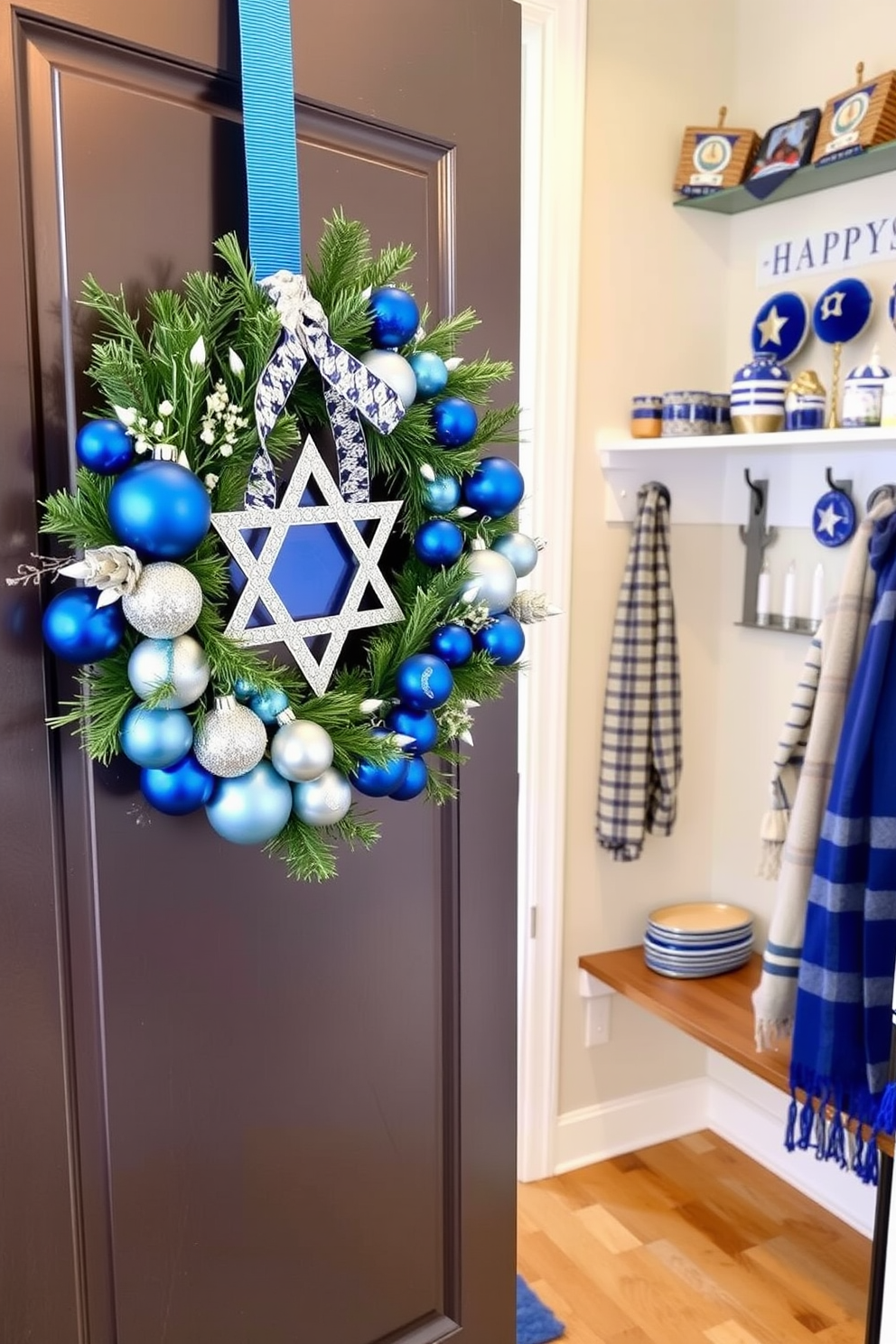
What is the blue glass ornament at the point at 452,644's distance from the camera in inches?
35.3

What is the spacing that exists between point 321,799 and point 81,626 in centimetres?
21

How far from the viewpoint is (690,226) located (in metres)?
2.39

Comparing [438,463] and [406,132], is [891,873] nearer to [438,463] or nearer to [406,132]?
[438,463]

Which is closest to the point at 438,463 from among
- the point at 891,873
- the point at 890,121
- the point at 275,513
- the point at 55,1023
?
the point at 275,513

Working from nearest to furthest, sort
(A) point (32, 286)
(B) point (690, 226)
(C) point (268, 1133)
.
→ (A) point (32, 286)
(C) point (268, 1133)
(B) point (690, 226)

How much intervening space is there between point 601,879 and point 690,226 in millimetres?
Answer: 1421

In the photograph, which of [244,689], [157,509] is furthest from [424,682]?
[157,509]

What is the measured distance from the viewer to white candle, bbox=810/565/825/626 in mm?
2257

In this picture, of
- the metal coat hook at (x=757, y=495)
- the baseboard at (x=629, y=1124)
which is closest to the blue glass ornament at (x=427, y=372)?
the metal coat hook at (x=757, y=495)

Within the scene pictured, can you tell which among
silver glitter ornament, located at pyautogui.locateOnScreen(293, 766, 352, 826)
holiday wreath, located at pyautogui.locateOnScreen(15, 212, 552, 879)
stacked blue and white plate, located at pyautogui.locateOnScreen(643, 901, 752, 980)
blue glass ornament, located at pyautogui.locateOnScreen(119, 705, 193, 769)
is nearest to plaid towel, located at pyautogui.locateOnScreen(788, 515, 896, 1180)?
stacked blue and white plate, located at pyautogui.locateOnScreen(643, 901, 752, 980)

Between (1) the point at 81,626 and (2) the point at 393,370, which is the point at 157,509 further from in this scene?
(2) the point at 393,370

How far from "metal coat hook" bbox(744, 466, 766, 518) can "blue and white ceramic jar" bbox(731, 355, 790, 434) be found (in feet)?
0.72

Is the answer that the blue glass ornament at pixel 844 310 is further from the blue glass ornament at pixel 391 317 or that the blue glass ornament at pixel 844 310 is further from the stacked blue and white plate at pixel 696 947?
the blue glass ornament at pixel 391 317

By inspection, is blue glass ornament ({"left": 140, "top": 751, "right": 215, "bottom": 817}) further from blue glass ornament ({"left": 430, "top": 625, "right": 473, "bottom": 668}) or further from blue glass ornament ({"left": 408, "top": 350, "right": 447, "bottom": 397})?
blue glass ornament ({"left": 408, "top": 350, "right": 447, "bottom": 397})
